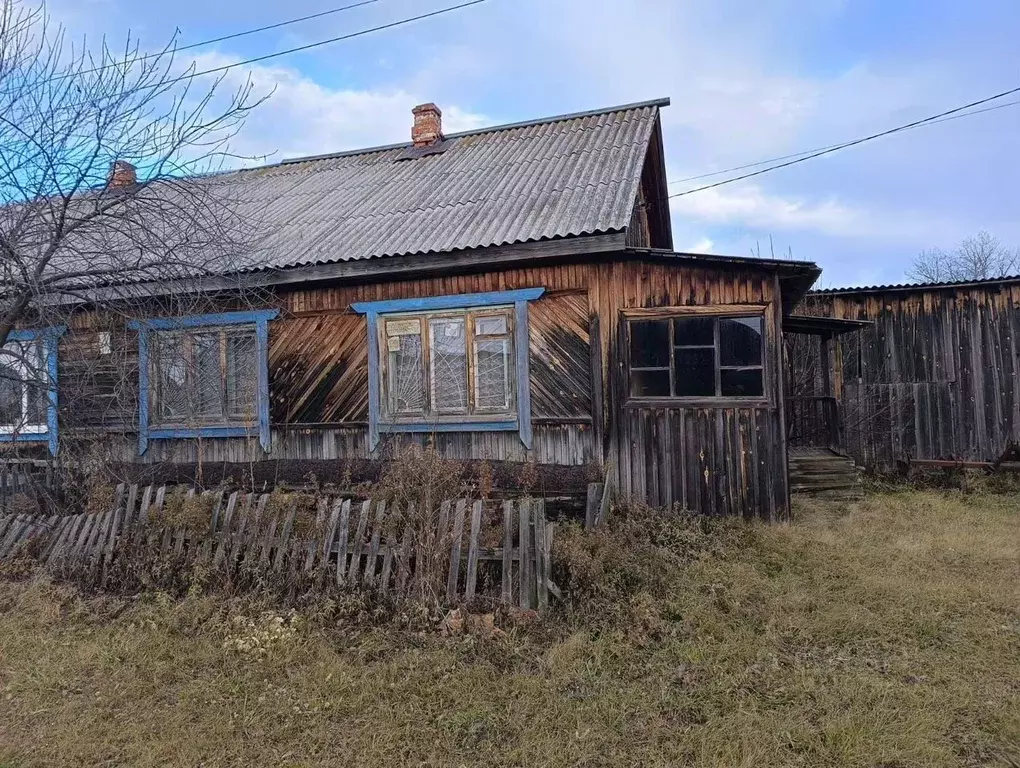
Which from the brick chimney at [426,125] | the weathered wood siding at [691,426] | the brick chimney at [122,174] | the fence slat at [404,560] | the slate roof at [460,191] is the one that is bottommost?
the fence slat at [404,560]

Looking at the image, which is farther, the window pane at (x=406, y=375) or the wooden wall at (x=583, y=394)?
the window pane at (x=406, y=375)

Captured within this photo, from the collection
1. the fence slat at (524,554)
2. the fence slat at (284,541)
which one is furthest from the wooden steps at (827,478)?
the fence slat at (284,541)

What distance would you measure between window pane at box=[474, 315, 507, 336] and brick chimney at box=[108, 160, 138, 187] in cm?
375

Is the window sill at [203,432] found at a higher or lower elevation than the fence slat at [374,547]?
higher

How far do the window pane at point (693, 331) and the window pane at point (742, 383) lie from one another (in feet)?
1.37

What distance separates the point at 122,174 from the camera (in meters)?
5.62

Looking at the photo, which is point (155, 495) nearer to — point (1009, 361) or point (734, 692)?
point (734, 692)

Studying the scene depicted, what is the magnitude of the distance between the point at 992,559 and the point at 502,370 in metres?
5.11

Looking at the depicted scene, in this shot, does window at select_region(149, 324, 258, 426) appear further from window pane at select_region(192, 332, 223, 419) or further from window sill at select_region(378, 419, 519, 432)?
window sill at select_region(378, 419, 519, 432)

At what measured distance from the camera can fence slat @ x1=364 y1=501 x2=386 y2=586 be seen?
4.81m

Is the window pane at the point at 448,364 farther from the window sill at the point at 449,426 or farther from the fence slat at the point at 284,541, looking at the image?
the fence slat at the point at 284,541

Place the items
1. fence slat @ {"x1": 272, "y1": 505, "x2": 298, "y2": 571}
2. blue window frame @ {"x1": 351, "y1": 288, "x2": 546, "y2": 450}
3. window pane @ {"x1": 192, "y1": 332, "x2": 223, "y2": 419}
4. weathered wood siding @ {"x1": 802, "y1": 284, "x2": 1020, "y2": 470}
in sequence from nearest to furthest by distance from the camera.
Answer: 1. fence slat @ {"x1": 272, "y1": 505, "x2": 298, "y2": 571}
2. blue window frame @ {"x1": 351, "y1": 288, "x2": 546, "y2": 450}
3. window pane @ {"x1": 192, "y1": 332, "x2": 223, "y2": 419}
4. weathered wood siding @ {"x1": 802, "y1": 284, "x2": 1020, "y2": 470}

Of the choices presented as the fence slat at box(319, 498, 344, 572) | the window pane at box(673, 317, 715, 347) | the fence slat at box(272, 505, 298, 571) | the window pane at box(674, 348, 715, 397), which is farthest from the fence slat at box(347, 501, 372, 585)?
the window pane at box(673, 317, 715, 347)

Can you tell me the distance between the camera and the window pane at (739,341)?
6953mm
